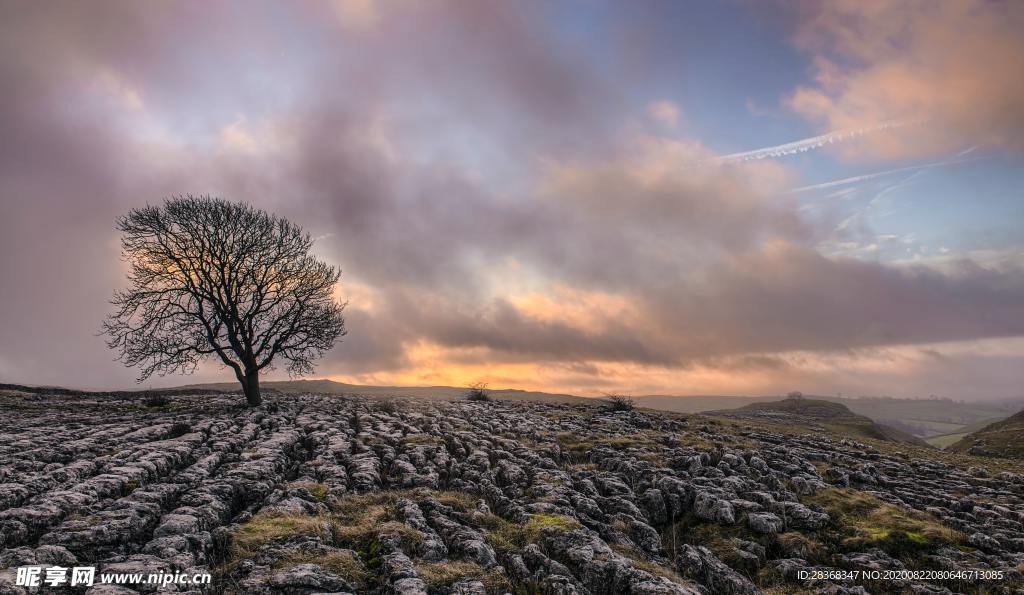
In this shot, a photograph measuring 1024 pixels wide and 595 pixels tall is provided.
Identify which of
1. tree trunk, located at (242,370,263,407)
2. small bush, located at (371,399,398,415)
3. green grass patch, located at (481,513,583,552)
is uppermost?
tree trunk, located at (242,370,263,407)

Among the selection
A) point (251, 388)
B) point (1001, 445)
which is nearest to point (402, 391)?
point (251, 388)

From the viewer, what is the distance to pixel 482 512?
1428cm

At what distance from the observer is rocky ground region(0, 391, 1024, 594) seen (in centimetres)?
1037

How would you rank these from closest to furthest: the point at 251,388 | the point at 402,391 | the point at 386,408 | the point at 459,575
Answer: the point at 459,575 → the point at 386,408 → the point at 251,388 → the point at 402,391

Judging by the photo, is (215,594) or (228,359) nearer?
(215,594)

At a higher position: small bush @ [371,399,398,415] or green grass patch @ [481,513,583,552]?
small bush @ [371,399,398,415]

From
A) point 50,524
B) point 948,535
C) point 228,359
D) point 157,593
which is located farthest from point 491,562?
point 228,359

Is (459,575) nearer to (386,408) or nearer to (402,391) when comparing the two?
(386,408)

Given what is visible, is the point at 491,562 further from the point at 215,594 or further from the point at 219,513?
the point at 219,513

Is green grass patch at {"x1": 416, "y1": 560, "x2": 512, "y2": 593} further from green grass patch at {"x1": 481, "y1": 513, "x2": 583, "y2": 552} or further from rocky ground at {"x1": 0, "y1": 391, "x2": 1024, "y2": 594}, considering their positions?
green grass patch at {"x1": 481, "y1": 513, "x2": 583, "y2": 552}

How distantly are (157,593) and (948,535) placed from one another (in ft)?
66.2

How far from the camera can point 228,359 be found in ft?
117

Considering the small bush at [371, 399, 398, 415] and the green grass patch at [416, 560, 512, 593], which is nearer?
the green grass patch at [416, 560, 512, 593]

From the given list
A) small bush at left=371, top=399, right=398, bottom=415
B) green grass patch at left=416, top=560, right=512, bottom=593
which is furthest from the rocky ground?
small bush at left=371, top=399, right=398, bottom=415
